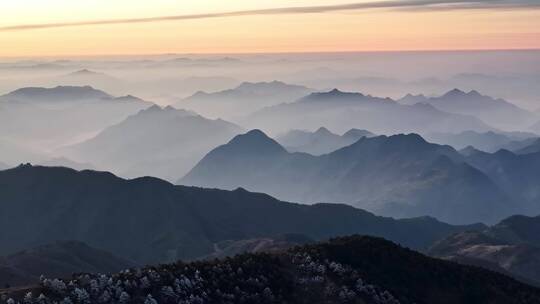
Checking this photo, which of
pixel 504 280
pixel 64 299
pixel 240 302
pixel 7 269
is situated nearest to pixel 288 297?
pixel 240 302

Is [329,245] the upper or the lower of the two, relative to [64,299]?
upper

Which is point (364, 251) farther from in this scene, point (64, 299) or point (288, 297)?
point (64, 299)

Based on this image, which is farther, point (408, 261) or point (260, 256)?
point (408, 261)

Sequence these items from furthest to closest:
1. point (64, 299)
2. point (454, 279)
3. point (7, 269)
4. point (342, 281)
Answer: point (7, 269), point (454, 279), point (342, 281), point (64, 299)

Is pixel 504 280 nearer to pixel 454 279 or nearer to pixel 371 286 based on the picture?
pixel 454 279

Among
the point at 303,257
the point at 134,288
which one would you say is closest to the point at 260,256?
the point at 303,257

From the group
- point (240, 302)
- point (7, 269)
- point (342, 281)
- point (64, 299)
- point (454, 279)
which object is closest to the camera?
point (64, 299)
